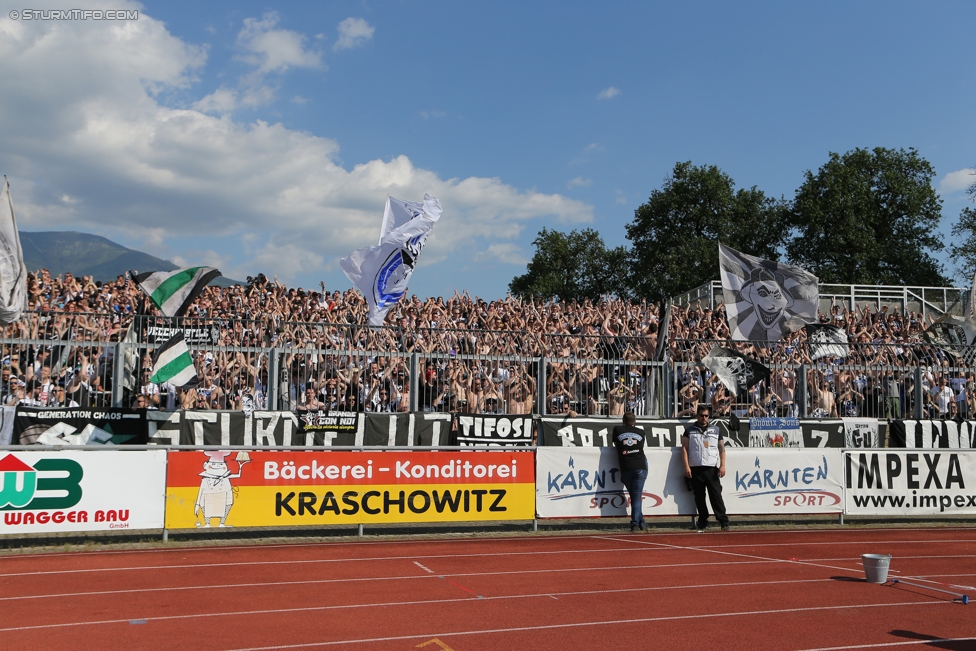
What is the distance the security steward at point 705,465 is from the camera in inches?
538

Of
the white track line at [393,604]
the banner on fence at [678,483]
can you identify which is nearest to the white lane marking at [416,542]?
the banner on fence at [678,483]

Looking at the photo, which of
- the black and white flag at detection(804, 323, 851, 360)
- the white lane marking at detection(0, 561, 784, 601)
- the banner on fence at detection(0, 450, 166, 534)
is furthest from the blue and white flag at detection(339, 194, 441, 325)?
the black and white flag at detection(804, 323, 851, 360)

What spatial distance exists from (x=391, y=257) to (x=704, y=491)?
6.42 meters

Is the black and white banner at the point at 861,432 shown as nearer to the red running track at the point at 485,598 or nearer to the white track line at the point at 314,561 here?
the red running track at the point at 485,598

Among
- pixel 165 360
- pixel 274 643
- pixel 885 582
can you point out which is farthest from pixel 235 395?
pixel 885 582

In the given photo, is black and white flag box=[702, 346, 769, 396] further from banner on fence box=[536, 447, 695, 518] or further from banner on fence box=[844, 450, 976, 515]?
banner on fence box=[536, 447, 695, 518]

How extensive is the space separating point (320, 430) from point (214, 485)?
2411mm

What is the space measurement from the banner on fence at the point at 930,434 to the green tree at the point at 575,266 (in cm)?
4724

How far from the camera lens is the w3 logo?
36.4 ft

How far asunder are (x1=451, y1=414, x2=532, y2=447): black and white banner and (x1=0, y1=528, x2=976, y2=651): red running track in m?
2.86

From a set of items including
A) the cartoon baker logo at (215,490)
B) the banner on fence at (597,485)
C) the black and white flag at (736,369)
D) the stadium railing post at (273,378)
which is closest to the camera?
the cartoon baker logo at (215,490)

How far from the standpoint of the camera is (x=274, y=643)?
6.68 meters

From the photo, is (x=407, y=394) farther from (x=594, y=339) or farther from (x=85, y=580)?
(x=85, y=580)

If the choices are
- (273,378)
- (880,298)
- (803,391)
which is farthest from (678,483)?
(880,298)
